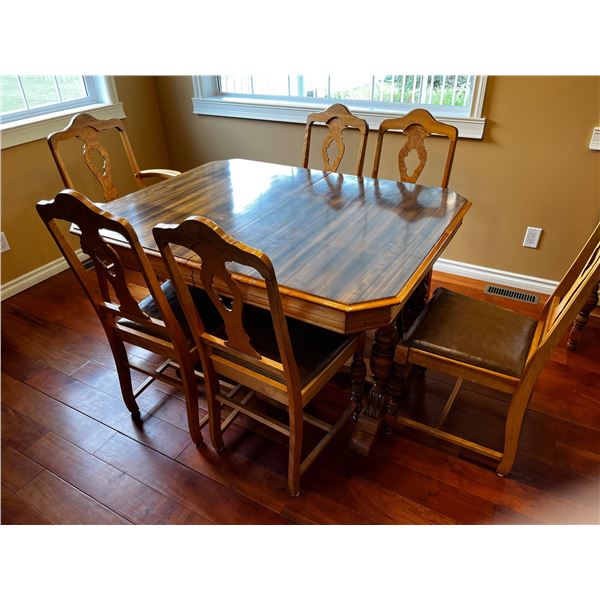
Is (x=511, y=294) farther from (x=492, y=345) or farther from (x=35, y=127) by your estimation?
(x=35, y=127)

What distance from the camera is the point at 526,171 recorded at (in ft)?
8.09

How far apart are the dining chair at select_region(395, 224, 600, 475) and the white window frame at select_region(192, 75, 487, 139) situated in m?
1.14

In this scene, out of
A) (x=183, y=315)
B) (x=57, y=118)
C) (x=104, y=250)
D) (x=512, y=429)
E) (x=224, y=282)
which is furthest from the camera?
(x=57, y=118)

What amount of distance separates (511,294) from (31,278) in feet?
9.59

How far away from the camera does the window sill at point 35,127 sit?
2.53 metres

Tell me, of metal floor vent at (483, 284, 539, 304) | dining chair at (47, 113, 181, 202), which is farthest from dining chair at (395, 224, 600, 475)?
dining chair at (47, 113, 181, 202)

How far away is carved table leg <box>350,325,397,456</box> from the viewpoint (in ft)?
5.35

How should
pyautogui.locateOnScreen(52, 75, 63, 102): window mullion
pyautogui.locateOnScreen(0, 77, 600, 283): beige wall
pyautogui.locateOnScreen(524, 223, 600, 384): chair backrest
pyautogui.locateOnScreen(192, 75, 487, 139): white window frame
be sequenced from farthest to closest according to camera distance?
1. pyautogui.locateOnScreen(52, 75, 63, 102): window mullion
2. pyautogui.locateOnScreen(192, 75, 487, 139): white window frame
3. pyautogui.locateOnScreen(0, 77, 600, 283): beige wall
4. pyautogui.locateOnScreen(524, 223, 600, 384): chair backrest

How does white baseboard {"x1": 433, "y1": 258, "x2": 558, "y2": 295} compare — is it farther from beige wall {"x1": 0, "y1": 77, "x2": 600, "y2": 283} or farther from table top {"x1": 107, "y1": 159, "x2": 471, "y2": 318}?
table top {"x1": 107, "y1": 159, "x2": 471, "y2": 318}

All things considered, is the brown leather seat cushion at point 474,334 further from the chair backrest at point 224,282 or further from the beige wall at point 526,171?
the beige wall at point 526,171

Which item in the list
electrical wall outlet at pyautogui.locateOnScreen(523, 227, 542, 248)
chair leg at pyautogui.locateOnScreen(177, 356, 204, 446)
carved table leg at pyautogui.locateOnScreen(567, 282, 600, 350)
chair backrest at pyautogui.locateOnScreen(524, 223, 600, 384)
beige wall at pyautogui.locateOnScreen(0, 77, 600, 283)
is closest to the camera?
chair backrest at pyautogui.locateOnScreen(524, 223, 600, 384)

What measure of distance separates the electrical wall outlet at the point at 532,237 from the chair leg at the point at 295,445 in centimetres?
186

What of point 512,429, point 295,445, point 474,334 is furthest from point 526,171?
point 295,445

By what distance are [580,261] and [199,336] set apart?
1.37 meters
